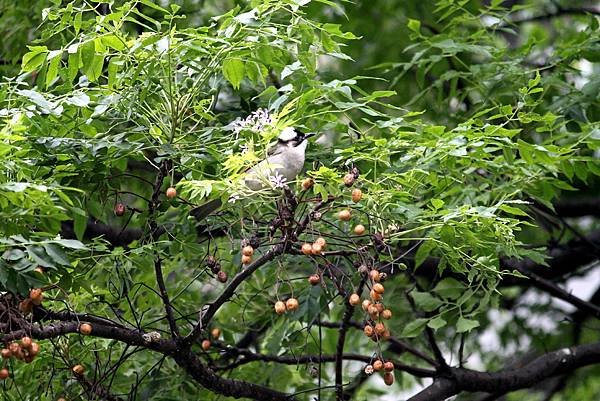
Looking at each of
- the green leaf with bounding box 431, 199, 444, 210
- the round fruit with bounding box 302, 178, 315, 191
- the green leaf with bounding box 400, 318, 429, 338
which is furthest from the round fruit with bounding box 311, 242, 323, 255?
the green leaf with bounding box 400, 318, 429, 338

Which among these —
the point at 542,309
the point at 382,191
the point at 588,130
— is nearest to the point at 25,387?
the point at 382,191

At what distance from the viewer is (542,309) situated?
826cm

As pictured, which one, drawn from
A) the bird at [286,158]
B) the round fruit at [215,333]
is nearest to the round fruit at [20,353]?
the bird at [286,158]

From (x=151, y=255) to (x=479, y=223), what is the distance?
Result: 1.37 m

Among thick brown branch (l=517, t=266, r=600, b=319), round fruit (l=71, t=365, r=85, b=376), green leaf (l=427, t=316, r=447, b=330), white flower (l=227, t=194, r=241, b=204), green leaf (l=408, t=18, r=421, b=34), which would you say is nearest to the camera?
white flower (l=227, t=194, r=241, b=204)

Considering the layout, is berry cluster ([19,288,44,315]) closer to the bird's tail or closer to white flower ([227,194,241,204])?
white flower ([227,194,241,204])

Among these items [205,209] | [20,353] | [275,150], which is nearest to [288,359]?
[205,209]

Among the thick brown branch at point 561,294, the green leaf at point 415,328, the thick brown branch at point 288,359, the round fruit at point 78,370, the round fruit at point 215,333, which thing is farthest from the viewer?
the thick brown branch at point 561,294

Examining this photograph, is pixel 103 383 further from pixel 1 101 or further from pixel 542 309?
pixel 542 309

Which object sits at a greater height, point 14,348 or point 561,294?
point 14,348

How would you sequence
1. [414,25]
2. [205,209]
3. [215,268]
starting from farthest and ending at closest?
1. [414,25]
2. [205,209]
3. [215,268]

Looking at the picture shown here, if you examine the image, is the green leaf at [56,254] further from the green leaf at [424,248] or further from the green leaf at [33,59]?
the green leaf at [424,248]

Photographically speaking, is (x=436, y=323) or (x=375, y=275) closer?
(x=375, y=275)

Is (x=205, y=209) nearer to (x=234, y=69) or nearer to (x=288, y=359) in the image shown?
(x=234, y=69)
